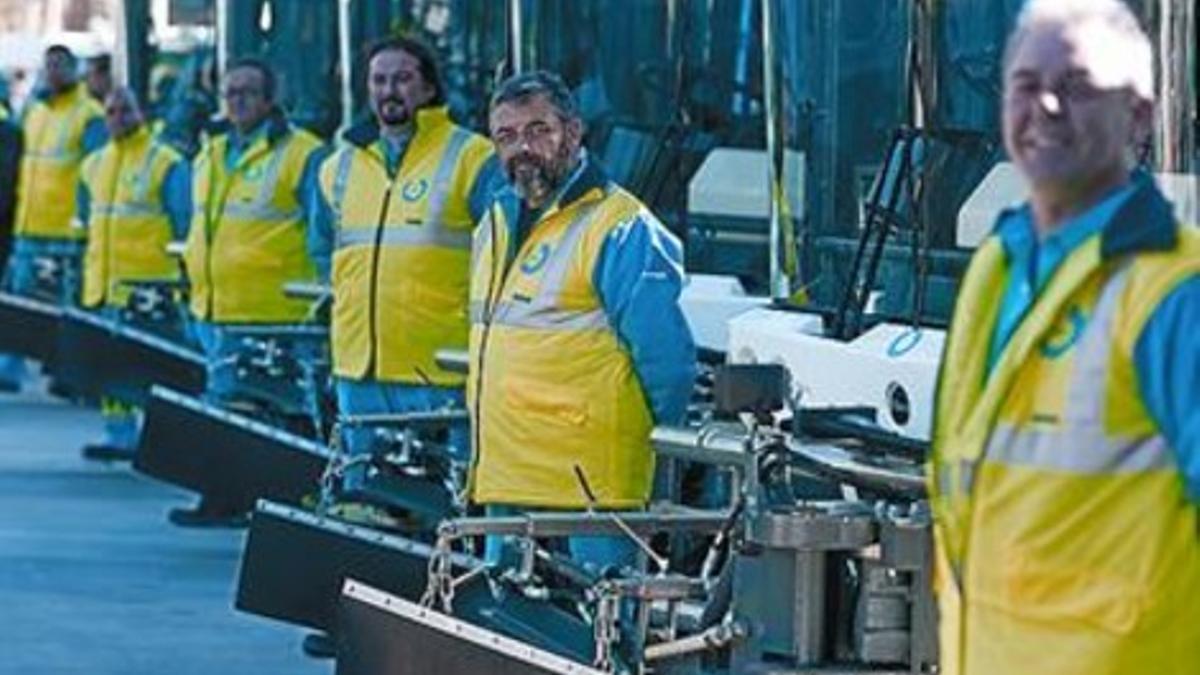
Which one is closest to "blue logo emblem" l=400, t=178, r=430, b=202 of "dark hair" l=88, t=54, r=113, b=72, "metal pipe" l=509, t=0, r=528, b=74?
"metal pipe" l=509, t=0, r=528, b=74

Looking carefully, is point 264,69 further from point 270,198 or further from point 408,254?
point 408,254

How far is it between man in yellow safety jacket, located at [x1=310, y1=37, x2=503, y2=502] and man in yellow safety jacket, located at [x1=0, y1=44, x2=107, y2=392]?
9687 mm

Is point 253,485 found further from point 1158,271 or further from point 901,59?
point 1158,271

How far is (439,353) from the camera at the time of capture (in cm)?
1313

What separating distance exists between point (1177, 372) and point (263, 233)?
454 inches

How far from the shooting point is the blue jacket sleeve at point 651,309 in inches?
403

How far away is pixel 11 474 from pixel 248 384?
4.25m

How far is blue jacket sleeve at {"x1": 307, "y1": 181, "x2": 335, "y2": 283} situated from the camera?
14492 mm

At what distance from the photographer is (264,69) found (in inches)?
670

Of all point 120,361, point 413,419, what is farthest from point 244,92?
point 413,419

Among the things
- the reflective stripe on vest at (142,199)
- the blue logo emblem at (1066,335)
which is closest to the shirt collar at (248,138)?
the reflective stripe on vest at (142,199)

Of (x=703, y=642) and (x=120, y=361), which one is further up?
(x=703, y=642)

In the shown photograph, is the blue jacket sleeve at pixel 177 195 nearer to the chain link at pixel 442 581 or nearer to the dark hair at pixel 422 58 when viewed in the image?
the dark hair at pixel 422 58

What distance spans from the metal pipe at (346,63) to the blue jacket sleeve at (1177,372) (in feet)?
37.8
